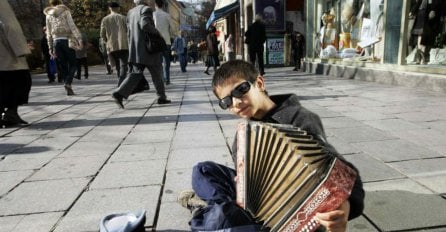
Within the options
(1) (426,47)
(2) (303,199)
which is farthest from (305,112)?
(1) (426,47)

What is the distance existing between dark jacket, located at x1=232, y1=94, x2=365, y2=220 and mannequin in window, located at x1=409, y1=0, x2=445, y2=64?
20.9 ft

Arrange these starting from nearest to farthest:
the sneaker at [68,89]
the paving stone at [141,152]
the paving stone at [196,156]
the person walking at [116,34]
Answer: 1. the paving stone at [196,156]
2. the paving stone at [141,152]
3. the person walking at [116,34]
4. the sneaker at [68,89]

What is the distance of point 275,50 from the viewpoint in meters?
14.6

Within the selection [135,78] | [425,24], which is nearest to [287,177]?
[135,78]

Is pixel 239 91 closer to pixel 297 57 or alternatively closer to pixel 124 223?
pixel 124 223

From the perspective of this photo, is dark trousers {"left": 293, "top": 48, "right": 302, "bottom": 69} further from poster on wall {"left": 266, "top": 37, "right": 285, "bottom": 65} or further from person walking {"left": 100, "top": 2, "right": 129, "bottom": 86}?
person walking {"left": 100, "top": 2, "right": 129, "bottom": 86}

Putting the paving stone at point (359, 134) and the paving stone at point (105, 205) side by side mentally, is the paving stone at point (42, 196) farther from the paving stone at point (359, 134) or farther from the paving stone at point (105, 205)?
the paving stone at point (359, 134)

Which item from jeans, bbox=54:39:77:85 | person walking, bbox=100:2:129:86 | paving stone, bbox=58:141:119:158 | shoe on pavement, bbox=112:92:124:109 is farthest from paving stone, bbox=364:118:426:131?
jeans, bbox=54:39:77:85

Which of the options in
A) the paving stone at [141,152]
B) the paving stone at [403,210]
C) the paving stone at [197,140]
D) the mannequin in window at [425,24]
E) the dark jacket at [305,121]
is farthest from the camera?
the mannequin in window at [425,24]

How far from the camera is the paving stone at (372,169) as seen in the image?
258 cm

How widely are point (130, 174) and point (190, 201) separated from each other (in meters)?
0.95

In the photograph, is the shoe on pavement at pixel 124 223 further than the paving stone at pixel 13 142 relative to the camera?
No

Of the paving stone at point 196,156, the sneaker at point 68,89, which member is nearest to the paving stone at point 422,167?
the paving stone at point 196,156

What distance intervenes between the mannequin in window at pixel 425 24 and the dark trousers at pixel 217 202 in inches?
250
